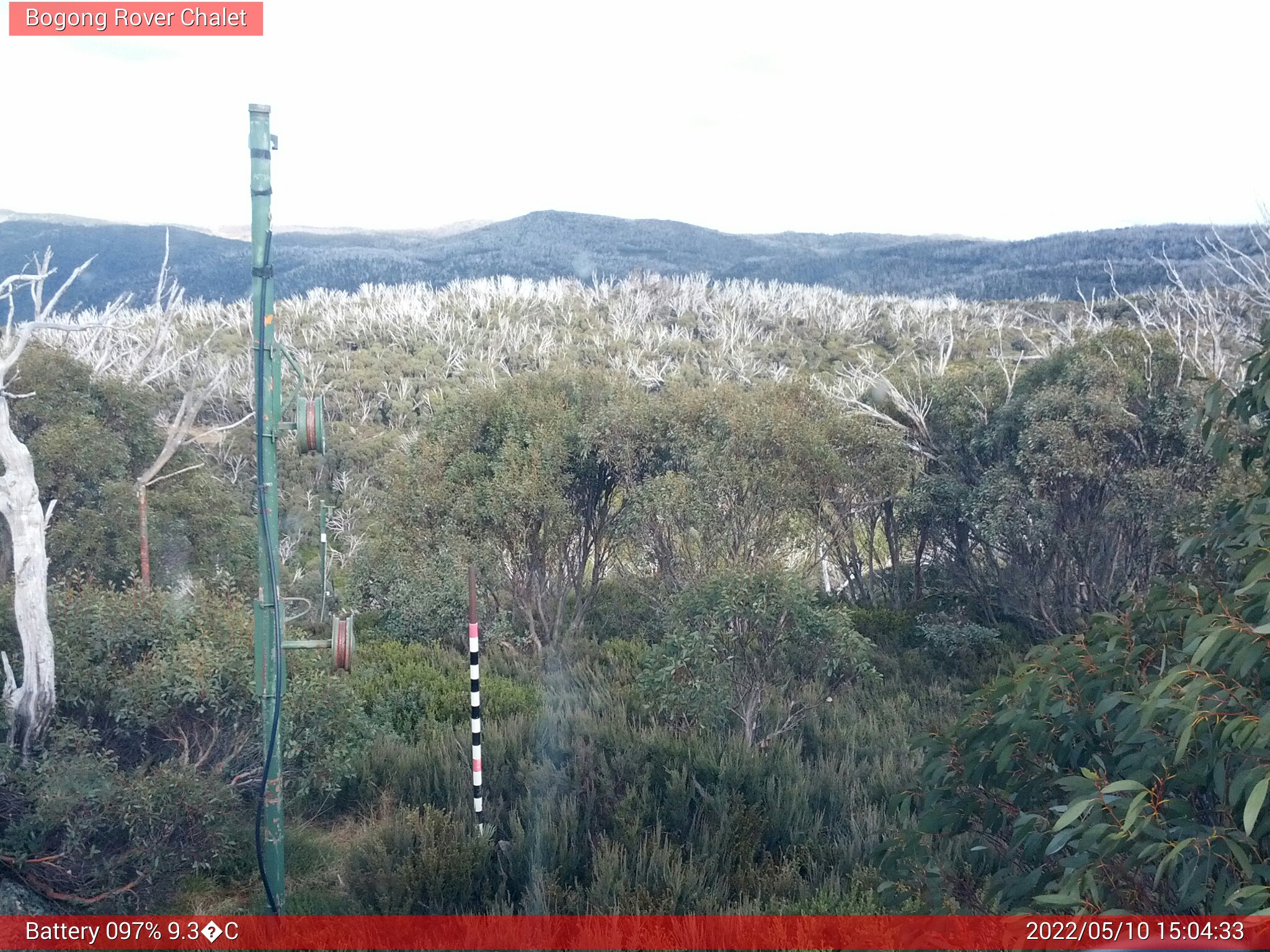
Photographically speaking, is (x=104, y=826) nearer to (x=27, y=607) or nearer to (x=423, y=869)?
(x=27, y=607)

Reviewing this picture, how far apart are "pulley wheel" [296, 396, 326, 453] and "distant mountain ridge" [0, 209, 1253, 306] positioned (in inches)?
648

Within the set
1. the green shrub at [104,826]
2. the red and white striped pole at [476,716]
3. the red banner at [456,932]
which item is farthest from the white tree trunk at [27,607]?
the red and white striped pole at [476,716]

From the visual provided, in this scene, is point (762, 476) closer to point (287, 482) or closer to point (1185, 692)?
point (1185, 692)

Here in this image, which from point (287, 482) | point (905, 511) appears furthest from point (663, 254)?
point (905, 511)

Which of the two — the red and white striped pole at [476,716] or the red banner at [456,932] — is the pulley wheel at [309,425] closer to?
the red and white striped pole at [476,716]

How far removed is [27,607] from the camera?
518 centimetres

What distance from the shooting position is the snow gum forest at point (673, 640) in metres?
3.08

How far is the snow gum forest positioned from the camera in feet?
10.1

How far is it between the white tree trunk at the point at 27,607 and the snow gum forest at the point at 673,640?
0.06 ft

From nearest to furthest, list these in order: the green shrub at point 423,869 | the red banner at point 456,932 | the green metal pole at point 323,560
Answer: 1. the red banner at point 456,932
2. the green shrub at point 423,869
3. the green metal pole at point 323,560

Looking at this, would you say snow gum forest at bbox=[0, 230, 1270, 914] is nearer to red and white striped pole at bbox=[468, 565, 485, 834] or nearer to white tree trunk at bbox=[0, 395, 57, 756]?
white tree trunk at bbox=[0, 395, 57, 756]

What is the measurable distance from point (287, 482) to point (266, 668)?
43.7 feet

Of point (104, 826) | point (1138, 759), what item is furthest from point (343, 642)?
point (1138, 759)

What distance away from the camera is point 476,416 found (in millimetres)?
10023
